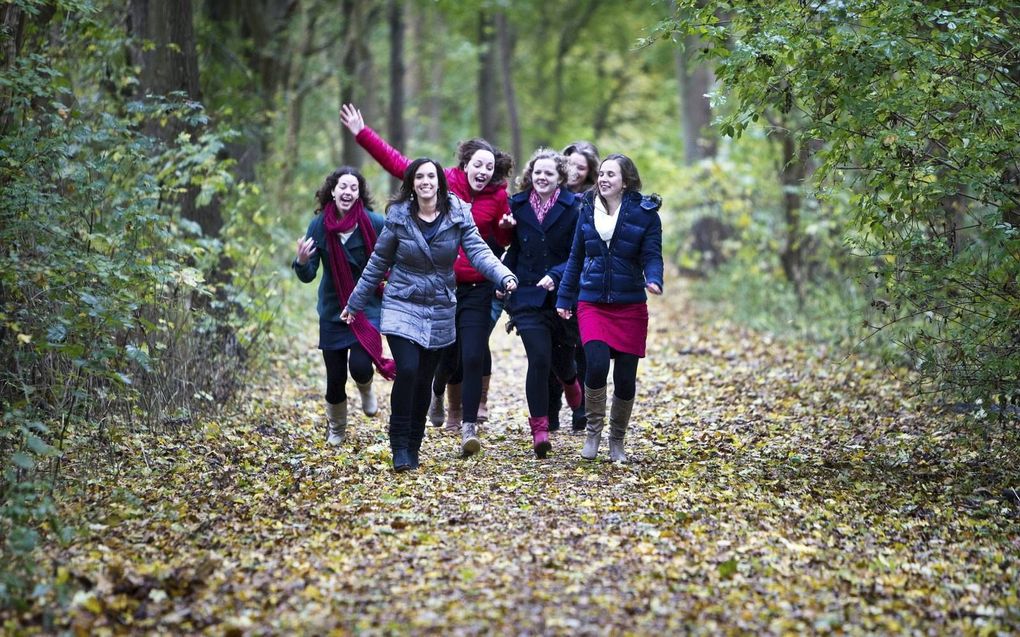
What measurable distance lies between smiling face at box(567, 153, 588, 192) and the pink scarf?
25 centimetres

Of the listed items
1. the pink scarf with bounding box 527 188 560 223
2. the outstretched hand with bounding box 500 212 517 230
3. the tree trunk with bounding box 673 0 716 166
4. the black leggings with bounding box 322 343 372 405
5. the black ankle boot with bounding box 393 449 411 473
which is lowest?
the black ankle boot with bounding box 393 449 411 473

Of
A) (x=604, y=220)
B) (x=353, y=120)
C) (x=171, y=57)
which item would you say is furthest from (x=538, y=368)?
(x=171, y=57)

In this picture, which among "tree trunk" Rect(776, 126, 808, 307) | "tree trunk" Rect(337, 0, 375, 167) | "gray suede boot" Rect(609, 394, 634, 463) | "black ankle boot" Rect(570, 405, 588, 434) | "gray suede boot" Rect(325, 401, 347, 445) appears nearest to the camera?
"gray suede boot" Rect(609, 394, 634, 463)

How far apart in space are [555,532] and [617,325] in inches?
78.2

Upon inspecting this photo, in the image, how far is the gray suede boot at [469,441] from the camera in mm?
7812

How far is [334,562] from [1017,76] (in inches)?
234

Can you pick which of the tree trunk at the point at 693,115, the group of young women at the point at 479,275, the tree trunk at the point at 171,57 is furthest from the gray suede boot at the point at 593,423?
the tree trunk at the point at 693,115

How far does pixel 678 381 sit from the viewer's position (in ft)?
39.5

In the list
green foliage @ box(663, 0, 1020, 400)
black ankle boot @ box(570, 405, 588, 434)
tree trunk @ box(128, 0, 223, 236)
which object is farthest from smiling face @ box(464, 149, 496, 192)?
tree trunk @ box(128, 0, 223, 236)

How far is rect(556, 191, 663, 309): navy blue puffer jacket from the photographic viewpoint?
24.6 ft

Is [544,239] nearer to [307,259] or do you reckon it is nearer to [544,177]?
[544,177]

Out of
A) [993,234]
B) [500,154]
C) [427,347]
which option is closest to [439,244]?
[427,347]

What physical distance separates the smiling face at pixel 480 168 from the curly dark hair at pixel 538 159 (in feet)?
0.89

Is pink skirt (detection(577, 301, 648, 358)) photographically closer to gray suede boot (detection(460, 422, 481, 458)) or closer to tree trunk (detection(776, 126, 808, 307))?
gray suede boot (detection(460, 422, 481, 458))
